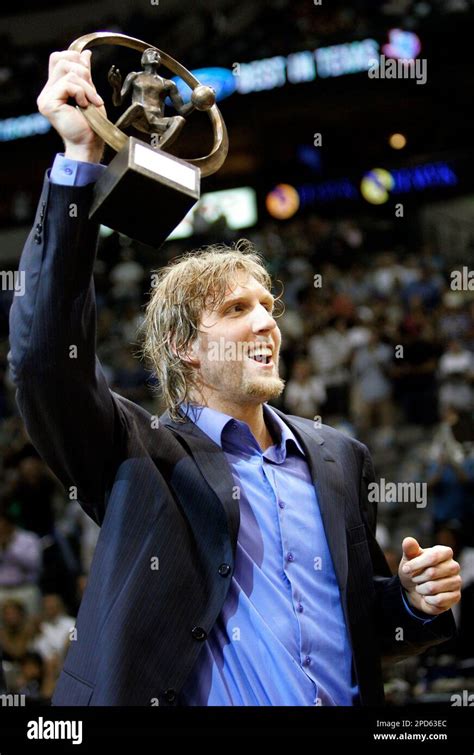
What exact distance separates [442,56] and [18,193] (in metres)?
5.57

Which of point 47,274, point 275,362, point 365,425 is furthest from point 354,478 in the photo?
point 365,425

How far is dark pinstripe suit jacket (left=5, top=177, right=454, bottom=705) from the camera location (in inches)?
64.2

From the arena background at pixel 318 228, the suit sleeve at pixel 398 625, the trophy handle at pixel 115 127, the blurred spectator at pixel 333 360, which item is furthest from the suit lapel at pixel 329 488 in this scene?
the blurred spectator at pixel 333 360

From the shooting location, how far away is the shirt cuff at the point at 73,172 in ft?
5.40

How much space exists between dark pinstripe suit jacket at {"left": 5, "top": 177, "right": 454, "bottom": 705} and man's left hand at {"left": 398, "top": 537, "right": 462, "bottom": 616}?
12 cm

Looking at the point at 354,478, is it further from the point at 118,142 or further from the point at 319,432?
the point at 118,142

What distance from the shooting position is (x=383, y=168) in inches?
439

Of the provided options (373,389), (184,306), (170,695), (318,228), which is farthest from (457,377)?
(170,695)

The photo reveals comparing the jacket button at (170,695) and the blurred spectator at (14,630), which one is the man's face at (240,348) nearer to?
the jacket button at (170,695)

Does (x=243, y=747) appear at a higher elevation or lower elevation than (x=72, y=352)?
lower

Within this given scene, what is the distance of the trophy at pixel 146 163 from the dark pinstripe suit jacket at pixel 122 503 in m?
0.07

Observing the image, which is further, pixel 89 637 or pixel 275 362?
pixel 275 362

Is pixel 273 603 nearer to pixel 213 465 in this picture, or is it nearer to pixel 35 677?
pixel 213 465

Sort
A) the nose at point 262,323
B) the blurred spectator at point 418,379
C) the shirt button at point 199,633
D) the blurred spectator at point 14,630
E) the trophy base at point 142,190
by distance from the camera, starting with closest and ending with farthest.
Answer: the trophy base at point 142,190, the shirt button at point 199,633, the nose at point 262,323, the blurred spectator at point 14,630, the blurred spectator at point 418,379
